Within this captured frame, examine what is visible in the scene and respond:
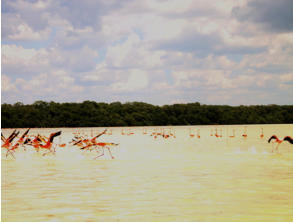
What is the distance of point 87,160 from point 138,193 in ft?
16.9

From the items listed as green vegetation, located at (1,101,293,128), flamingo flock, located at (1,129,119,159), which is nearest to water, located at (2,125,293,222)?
flamingo flock, located at (1,129,119,159)

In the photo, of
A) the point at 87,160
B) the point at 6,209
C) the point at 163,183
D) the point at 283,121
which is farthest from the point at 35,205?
the point at 283,121

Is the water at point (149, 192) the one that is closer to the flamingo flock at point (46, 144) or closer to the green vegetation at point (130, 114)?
the flamingo flock at point (46, 144)

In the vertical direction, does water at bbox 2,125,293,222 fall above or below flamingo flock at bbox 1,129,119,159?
below

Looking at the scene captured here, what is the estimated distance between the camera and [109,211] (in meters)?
4.85

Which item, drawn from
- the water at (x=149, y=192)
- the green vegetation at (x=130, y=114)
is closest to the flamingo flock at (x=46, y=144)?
the water at (x=149, y=192)

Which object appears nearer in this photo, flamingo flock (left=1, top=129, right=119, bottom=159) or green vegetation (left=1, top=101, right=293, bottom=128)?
flamingo flock (left=1, top=129, right=119, bottom=159)

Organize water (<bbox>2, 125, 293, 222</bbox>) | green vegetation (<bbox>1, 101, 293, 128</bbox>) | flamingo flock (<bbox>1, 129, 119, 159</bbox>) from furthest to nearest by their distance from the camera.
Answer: green vegetation (<bbox>1, 101, 293, 128</bbox>) < flamingo flock (<bbox>1, 129, 119, 159</bbox>) < water (<bbox>2, 125, 293, 222</bbox>)

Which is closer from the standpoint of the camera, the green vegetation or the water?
the water

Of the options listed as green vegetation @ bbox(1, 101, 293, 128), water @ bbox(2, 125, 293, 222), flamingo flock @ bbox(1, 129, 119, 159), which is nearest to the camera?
water @ bbox(2, 125, 293, 222)

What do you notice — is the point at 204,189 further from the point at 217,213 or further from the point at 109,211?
the point at 109,211

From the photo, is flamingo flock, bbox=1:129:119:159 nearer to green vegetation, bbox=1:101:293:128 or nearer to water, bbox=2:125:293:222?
water, bbox=2:125:293:222

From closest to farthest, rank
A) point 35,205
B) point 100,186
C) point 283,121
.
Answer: point 35,205
point 100,186
point 283,121

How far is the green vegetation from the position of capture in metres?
58.6
